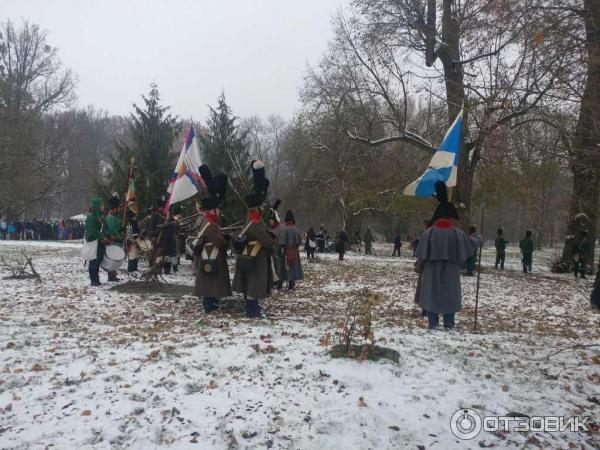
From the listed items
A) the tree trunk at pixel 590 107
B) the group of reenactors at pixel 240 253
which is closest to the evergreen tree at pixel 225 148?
the group of reenactors at pixel 240 253

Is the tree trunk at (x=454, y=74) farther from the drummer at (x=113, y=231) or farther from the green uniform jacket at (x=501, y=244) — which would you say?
the drummer at (x=113, y=231)

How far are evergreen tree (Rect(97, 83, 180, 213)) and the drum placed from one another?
4.49 m

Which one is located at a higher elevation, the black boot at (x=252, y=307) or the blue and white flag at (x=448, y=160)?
the blue and white flag at (x=448, y=160)

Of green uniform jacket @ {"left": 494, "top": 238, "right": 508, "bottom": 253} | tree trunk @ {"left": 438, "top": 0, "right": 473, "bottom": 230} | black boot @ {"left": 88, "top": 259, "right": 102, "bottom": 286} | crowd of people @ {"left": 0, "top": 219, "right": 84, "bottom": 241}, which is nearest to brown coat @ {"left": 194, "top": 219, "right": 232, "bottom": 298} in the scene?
black boot @ {"left": 88, "top": 259, "right": 102, "bottom": 286}

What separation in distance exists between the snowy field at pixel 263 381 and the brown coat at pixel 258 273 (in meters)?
0.52

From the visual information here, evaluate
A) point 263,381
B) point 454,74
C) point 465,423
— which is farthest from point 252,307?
point 454,74

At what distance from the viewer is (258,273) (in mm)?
7848

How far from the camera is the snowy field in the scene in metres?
4.20

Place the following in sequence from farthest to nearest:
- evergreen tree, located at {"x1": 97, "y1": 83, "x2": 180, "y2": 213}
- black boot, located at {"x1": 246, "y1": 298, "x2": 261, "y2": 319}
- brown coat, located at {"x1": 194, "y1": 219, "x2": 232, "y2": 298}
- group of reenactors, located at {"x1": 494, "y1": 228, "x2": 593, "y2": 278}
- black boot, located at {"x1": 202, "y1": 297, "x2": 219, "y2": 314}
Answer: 1. group of reenactors, located at {"x1": 494, "y1": 228, "x2": 593, "y2": 278}
2. evergreen tree, located at {"x1": 97, "y1": 83, "x2": 180, "y2": 213}
3. black boot, located at {"x1": 202, "y1": 297, "x2": 219, "y2": 314}
4. brown coat, located at {"x1": 194, "y1": 219, "x2": 232, "y2": 298}
5. black boot, located at {"x1": 246, "y1": 298, "x2": 261, "y2": 319}

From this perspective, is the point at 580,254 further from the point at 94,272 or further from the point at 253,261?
the point at 94,272

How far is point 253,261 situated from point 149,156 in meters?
9.66

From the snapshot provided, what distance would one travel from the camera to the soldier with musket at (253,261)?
7.79 metres

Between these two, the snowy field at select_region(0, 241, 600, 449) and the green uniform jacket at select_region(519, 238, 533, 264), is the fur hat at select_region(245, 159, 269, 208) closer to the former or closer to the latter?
the snowy field at select_region(0, 241, 600, 449)

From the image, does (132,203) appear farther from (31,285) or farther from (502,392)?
(502,392)
